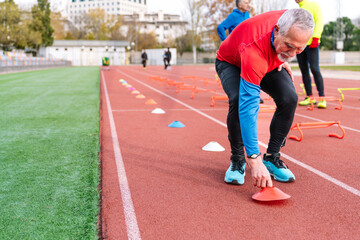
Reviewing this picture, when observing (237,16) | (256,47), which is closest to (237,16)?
(237,16)

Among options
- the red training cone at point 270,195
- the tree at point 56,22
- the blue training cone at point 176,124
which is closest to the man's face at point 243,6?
the blue training cone at point 176,124

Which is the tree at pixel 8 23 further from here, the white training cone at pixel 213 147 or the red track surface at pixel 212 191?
the white training cone at pixel 213 147

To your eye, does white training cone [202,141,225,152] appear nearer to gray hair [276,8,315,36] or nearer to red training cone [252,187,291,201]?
red training cone [252,187,291,201]

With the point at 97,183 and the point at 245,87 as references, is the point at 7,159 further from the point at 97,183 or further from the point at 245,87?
the point at 245,87

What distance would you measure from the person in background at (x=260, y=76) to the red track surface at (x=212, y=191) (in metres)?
0.27

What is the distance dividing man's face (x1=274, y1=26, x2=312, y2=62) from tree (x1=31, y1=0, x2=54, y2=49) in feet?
183

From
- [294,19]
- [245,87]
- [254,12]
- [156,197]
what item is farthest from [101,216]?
[254,12]

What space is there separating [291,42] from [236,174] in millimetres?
1380

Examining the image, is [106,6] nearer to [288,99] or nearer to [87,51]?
[87,51]

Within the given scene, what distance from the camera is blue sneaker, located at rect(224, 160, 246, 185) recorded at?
328cm

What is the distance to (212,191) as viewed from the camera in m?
3.14

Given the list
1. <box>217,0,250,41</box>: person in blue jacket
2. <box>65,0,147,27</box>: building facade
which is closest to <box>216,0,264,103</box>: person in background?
<box>217,0,250,41</box>: person in blue jacket

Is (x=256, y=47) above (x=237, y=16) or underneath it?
underneath

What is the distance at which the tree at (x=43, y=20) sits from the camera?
53219 mm
